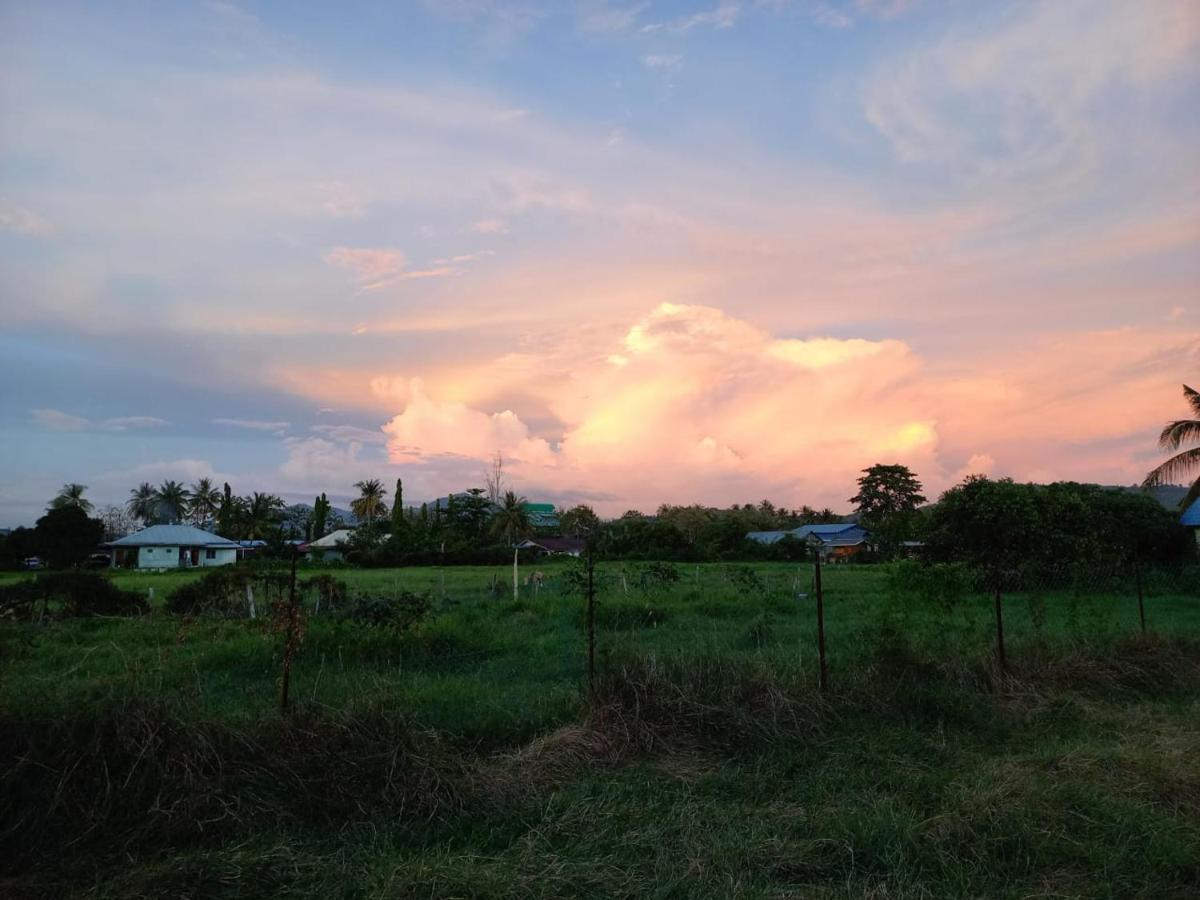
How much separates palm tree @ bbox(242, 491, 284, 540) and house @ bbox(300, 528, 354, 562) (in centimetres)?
477

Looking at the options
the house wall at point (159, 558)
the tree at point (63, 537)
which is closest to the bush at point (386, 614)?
the tree at point (63, 537)

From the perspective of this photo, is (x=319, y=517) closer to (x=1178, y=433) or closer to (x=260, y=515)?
(x=260, y=515)

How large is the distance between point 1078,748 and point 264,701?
698 centimetres

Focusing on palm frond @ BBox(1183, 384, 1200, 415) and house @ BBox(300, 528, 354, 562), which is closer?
palm frond @ BBox(1183, 384, 1200, 415)

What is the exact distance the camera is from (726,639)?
1187cm

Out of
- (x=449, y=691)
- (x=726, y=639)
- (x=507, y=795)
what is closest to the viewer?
(x=507, y=795)

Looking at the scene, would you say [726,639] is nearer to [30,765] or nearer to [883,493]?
[30,765]

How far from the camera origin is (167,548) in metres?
56.2

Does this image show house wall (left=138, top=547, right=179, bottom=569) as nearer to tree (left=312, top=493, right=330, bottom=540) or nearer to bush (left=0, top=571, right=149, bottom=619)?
tree (left=312, top=493, right=330, bottom=540)

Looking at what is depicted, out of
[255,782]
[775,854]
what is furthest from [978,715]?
[255,782]

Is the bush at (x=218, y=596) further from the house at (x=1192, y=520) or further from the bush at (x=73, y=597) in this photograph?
the house at (x=1192, y=520)

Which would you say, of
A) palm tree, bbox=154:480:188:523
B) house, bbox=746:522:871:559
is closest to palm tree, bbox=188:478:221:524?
palm tree, bbox=154:480:188:523

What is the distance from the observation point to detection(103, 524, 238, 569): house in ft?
181

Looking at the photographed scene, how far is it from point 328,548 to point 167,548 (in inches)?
443
